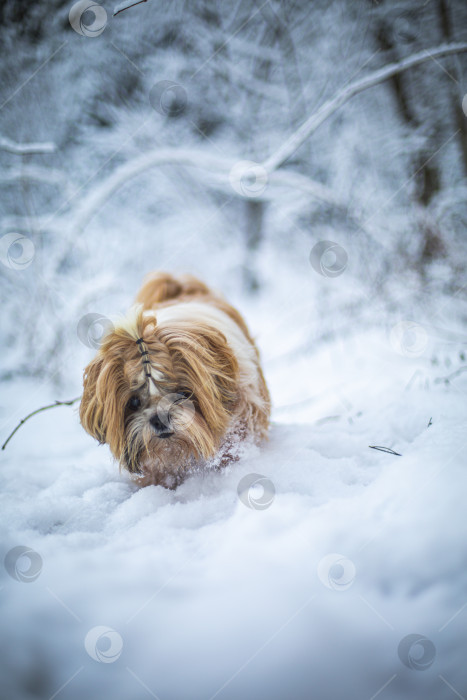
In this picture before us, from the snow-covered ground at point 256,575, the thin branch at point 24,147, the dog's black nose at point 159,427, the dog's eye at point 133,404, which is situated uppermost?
the thin branch at point 24,147

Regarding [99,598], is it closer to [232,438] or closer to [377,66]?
[232,438]

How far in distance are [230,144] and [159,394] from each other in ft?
7.59

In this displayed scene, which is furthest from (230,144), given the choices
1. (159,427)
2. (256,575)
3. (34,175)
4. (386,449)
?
(256,575)

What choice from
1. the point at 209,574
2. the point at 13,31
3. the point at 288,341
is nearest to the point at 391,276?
the point at 288,341

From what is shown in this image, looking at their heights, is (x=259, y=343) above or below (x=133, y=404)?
below

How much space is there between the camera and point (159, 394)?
5.24 feet

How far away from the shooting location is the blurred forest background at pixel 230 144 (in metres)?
2.49

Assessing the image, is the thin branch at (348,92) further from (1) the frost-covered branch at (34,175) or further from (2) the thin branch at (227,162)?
(1) the frost-covered branch at (34,175)

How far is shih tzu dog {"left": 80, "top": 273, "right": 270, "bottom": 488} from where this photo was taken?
161cm

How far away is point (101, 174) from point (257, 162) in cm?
118

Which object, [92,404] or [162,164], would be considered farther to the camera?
[162,164]

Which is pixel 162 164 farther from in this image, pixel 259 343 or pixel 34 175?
pixel 259 343

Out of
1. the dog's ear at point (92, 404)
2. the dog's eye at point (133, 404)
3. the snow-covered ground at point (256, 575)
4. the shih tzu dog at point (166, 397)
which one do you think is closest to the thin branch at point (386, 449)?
the snow-covered ground at point (256, 575)

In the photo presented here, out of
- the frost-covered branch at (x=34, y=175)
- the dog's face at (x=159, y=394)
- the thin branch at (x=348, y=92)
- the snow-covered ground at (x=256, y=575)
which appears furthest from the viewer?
the frost-covered branch at (x=34, y=175)
